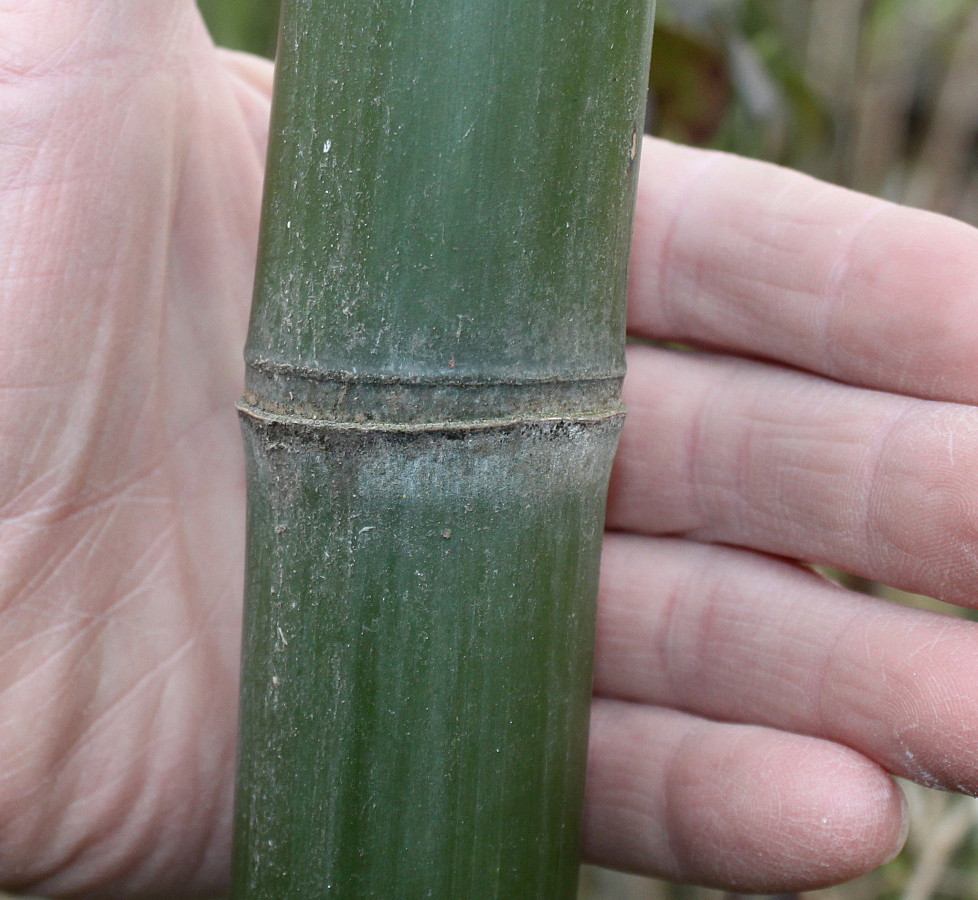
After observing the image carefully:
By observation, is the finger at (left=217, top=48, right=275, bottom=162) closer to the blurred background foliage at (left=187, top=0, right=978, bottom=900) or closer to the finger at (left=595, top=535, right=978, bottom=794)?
the blurred background foliage at (left=187, top=0, right=978, bottom=900)

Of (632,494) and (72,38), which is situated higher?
(72,38)

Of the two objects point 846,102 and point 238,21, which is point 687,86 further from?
point 238,21

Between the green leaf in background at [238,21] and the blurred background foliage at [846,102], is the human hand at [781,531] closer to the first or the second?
the blurred background foliage at [846,102]

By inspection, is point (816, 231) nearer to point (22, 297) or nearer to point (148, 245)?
point (148, 245)

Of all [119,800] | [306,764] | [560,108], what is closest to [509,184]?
[560,108]

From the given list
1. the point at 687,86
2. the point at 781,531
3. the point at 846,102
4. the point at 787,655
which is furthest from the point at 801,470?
the point at 846,102

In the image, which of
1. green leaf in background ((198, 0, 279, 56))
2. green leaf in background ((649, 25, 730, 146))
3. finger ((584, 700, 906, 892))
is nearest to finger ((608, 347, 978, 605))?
finger ((584, 700, 906, 892))
